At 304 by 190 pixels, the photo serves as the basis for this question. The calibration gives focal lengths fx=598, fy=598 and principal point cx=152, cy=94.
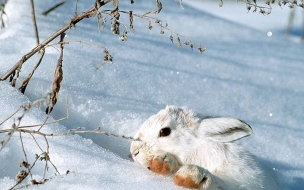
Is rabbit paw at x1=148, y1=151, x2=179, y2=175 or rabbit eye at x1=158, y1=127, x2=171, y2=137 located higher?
rabbit eye at x1=158, y1=127, x2=171, y2=137

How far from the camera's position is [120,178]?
3129mm

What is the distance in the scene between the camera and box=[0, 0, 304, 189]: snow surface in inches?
131

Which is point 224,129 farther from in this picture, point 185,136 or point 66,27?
point 66,27

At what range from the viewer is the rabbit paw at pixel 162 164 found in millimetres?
3348

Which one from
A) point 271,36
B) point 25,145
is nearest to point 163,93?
point 25,145

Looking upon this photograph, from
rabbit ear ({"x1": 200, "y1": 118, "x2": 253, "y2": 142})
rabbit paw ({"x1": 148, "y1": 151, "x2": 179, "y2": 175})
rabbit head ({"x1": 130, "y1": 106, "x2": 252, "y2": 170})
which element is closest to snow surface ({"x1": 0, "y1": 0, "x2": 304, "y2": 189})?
rabbit paw ({"x1": 148, "y1": 151, "x2": 179, "y2": 175})

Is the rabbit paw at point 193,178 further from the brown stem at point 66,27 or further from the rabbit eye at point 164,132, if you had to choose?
the brown stem at point 66,27

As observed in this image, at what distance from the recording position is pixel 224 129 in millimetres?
3684

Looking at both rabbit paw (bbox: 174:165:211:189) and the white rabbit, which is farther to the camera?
the white rabbit

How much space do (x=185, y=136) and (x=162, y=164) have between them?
423 millimetres

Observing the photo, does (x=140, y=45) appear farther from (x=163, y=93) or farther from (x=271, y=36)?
(x=271, y=36)

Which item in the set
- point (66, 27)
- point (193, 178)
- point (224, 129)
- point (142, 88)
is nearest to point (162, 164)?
point (193, 178)

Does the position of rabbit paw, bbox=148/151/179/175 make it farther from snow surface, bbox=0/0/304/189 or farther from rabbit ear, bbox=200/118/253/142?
rabbit ear, bbox=200/118/253/142

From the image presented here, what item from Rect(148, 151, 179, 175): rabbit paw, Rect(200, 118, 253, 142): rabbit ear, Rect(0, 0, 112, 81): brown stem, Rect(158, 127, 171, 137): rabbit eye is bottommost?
Rect(148, 151, 179, 175): rabbit paw
